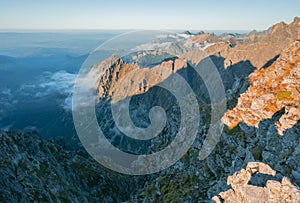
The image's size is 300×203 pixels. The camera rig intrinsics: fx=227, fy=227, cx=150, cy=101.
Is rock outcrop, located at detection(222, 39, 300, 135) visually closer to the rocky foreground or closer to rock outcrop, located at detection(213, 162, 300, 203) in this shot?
rock outcrop, located at detection(213, 162, 300, 203)

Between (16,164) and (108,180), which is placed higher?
(16,164)

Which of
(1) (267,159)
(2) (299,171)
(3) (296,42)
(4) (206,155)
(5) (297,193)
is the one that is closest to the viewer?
(5) (297,193)

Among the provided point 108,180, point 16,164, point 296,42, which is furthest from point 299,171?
point 108,180

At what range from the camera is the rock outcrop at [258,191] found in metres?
18.6

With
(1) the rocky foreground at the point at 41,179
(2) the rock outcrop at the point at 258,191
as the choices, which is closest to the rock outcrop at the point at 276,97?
(2) the rock outcrop at the point at 258,191

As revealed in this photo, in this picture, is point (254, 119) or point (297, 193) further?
point (254, 119)

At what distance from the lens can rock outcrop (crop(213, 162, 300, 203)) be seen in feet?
61.1

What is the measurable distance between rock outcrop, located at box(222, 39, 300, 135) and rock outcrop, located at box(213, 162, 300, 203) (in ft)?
35.7

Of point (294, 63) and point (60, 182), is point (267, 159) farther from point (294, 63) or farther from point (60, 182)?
point (60, 182)

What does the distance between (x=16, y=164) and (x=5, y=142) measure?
53.9 feet

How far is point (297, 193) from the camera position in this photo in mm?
18047

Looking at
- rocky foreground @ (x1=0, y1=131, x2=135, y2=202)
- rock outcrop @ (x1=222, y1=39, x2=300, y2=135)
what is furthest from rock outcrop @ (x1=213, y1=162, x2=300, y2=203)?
rocky foreground @ (x1=0, y1=131, x2=135, y2=202)

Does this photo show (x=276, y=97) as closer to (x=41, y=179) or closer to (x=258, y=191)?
(x=258, y=191)

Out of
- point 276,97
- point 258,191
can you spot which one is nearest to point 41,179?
Answer: point 276,97
